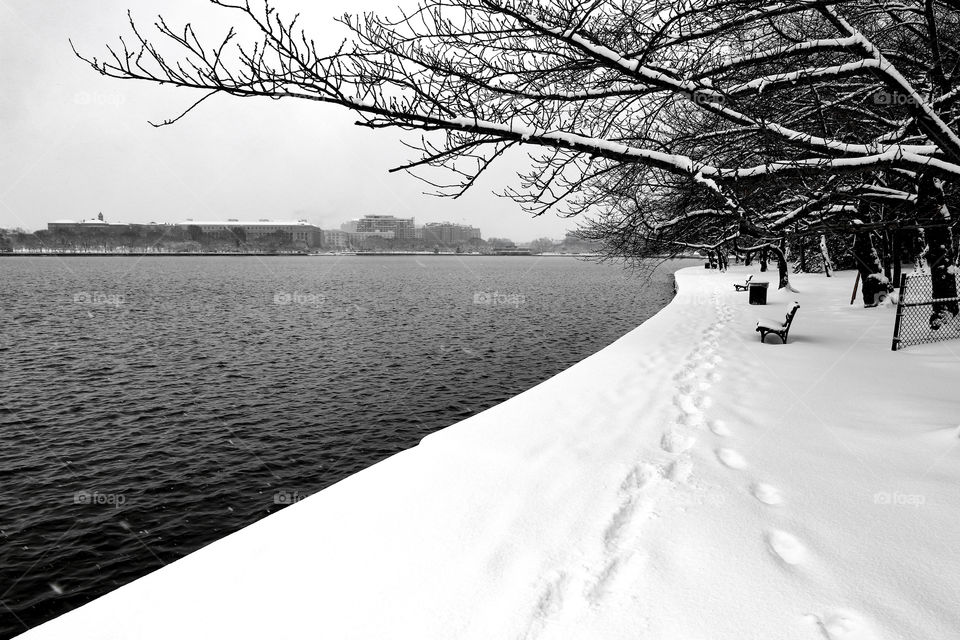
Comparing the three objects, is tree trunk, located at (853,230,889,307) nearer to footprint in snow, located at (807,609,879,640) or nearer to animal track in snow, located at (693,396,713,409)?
animal track in snow, located at (693,396,713,409)

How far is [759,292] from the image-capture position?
802 inches

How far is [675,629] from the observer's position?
2742 millimetres

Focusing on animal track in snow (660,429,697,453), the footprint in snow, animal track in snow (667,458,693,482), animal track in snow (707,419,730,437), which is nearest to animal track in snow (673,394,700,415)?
animal track in snow (707,419,730,437)

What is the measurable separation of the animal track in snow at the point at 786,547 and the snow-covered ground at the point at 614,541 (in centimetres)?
2

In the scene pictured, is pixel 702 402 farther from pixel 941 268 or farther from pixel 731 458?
pixel 941 268

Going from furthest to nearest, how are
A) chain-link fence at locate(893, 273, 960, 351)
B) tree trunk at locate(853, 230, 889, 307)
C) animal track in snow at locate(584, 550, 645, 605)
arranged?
1. tree trunk at locate(853, 230, 889, 307)
2. chain-link fence at locate(893, 273, 960, 351)
3. animal track in snow at locate(584, 550, 645, 605)

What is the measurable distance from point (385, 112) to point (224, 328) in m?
23.4

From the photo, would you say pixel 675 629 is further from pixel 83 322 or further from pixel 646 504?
pixel 83 322

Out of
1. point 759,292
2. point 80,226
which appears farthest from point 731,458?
point 80,226

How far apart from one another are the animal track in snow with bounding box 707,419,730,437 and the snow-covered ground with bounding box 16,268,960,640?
0.04 meters

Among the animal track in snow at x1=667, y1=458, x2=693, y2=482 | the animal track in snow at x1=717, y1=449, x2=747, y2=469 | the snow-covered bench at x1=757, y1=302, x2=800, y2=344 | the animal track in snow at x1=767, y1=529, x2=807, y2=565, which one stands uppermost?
the snow-covered bench at x1=757, y1=302, x2=800, y2=344

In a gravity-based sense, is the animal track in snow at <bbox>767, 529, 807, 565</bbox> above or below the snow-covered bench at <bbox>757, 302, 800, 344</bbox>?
below

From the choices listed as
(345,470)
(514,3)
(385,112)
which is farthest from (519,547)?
(345,470)

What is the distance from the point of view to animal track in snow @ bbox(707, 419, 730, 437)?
5.78 m
